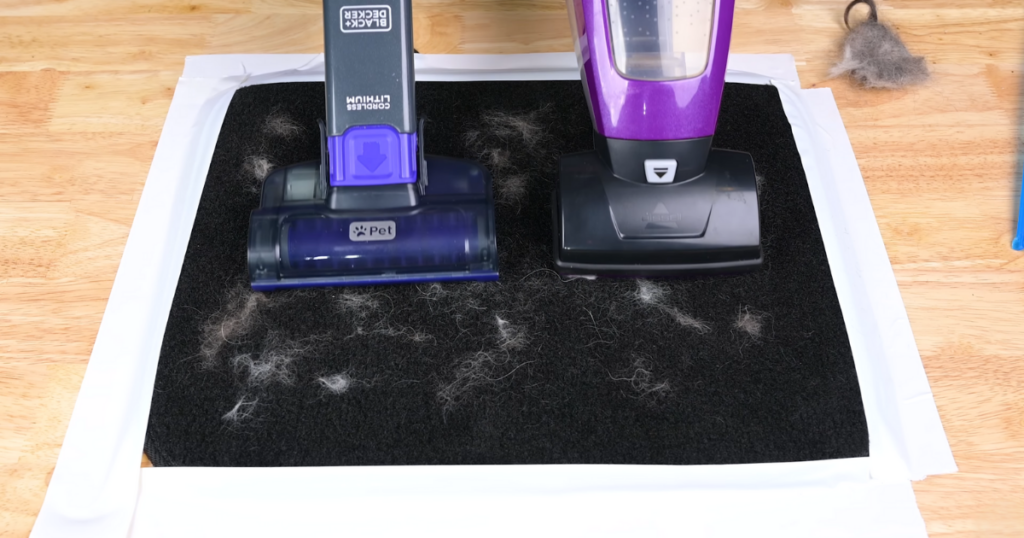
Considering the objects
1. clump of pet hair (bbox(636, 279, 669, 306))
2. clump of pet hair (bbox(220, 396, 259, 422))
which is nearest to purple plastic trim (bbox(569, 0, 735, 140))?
clump of pet hair (bbox(636, 279, 669, 306))

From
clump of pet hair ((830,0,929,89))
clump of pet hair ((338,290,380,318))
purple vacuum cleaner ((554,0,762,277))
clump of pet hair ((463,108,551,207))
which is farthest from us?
clump of pet hair ((830,0,929,89))

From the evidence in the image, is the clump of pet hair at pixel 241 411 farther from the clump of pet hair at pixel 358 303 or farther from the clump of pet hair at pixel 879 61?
the clump of pet hair at pixel 879 61

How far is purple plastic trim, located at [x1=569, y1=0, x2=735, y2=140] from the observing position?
93cm

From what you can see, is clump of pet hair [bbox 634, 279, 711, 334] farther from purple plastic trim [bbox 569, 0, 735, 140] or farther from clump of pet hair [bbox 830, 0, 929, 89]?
clump of pet hair [bbox 830, 0, 929, 89]

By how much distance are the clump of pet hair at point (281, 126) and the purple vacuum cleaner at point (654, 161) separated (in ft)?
1.50

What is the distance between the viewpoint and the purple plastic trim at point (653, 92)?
3.05 feet

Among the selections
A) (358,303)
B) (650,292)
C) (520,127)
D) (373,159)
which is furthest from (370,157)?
(650,292)

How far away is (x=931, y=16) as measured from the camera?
1405 mm

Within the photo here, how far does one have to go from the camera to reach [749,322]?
1021 millimetres

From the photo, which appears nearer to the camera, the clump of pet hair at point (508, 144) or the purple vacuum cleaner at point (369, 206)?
the purple vacuum cleaner at point (369, 206)

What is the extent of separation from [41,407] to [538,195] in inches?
27.8

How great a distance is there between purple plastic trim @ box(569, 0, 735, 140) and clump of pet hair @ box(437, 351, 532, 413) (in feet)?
1.05

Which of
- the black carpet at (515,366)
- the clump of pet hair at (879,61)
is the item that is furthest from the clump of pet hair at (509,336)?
the clump of pet hair at (879,61)

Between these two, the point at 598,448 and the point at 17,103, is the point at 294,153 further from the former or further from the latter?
the point at 598,448
